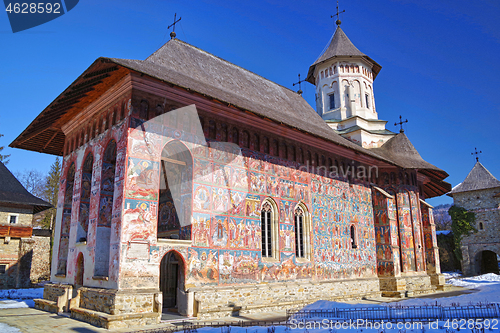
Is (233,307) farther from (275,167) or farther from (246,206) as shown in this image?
(275,167)

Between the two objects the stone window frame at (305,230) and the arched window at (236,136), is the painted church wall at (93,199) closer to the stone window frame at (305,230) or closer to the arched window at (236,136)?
the arched window at (236,136)

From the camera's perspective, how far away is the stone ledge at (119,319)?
9.66m

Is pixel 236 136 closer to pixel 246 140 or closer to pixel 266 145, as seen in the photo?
pixel 246 140

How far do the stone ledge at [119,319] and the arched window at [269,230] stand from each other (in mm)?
5526

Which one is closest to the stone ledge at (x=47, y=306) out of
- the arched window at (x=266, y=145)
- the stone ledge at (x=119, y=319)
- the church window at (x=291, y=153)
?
the stone ledge at (x=119, y=319)

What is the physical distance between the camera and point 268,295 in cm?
1384

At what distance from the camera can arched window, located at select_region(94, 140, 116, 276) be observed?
1215cm

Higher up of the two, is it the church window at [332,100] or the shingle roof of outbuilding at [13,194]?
the church window at [332,100]

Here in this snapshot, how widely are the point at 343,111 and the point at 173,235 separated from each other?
18.1 m

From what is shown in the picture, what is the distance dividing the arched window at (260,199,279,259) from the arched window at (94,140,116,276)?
5.73m

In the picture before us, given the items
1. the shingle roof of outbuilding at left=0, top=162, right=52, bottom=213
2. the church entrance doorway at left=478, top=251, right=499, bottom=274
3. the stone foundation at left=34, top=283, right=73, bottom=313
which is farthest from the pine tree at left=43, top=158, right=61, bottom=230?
the church entrance doorway at left=478, top=251, right=499, bottom=274

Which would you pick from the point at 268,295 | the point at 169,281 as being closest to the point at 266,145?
the point at 268,295

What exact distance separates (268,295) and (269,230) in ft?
8.37

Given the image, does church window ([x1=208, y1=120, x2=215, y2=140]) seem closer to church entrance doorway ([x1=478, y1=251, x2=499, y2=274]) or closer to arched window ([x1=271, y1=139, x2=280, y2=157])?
arched window ([x1=271, y1=139, x2=280, y2=157])
